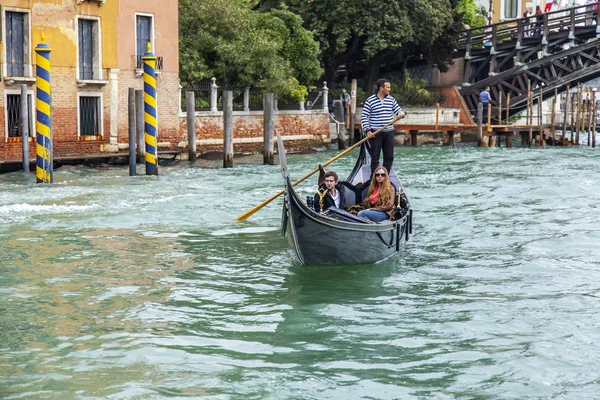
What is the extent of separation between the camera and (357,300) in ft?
20.0

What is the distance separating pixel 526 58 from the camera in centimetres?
2569

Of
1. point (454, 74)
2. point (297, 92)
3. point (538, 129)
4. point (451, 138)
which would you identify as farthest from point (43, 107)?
point (454, 74)

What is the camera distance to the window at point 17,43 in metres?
14.6

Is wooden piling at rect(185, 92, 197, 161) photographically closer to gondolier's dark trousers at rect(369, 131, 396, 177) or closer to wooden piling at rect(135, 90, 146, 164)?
wooden piling at rect(135, 90, 146, 164)

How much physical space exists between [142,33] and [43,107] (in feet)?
18.3

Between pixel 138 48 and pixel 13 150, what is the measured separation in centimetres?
314

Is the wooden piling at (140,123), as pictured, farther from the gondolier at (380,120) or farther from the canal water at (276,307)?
the gondolier at (380,120)

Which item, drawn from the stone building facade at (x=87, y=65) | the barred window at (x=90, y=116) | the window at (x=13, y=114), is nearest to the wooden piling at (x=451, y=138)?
the stone building facade at (x=87, y=65)

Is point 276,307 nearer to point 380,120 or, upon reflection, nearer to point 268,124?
point 380,120

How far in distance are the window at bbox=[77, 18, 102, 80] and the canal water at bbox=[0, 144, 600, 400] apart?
5367 mm

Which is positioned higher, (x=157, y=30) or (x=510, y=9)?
(x=510, y=9)

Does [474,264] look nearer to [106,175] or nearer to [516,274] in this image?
[516,274]

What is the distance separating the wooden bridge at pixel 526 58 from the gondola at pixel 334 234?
1781 centimetres

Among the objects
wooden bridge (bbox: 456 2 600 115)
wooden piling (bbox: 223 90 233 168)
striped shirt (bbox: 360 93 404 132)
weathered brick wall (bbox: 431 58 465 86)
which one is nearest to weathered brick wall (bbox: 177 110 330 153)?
wooden piling (bbox: 223 90 233 168)
